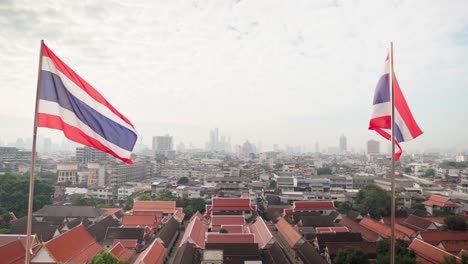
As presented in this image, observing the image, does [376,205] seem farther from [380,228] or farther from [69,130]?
[69,130]

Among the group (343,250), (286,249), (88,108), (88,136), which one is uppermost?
(88,108)

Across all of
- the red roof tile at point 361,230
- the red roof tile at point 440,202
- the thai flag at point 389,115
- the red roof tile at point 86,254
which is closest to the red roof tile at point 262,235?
the red roof tile at point 361,230

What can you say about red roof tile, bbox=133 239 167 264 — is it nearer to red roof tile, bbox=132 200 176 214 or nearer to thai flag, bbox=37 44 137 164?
red roof tile, bbox=132 200 176 214

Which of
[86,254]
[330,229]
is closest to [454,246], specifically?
[330,229]

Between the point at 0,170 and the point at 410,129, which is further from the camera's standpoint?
the point at 0,170

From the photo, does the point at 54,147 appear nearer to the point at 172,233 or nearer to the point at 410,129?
the point at 172,233

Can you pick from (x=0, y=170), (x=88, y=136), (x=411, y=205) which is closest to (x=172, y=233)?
(x=88, y=136)

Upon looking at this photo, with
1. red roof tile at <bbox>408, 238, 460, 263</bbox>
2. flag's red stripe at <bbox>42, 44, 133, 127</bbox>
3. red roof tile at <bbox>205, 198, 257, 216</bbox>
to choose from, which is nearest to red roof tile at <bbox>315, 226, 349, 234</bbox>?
red roof tile at <bbox>408, 238, 460, 263</bbox>
